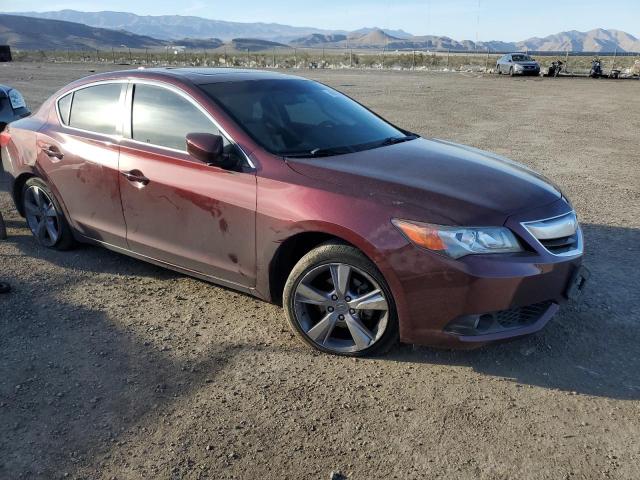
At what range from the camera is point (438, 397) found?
3.15 meters

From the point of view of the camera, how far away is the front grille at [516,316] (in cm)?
321

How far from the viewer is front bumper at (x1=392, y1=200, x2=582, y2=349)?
10.1 feet

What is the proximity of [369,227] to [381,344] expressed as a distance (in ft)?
2.42

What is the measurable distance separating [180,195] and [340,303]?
4.54 ft

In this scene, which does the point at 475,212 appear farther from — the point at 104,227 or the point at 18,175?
the point at 18,175

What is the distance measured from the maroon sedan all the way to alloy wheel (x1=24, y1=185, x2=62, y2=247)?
0.22m

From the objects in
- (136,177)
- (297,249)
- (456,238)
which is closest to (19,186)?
(136,177)

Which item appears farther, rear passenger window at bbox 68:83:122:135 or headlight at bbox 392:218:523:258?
rear passenger window at bbox 68:83:122:135

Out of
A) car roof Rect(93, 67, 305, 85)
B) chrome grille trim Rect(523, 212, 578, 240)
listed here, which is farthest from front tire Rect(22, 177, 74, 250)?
chrome grille trim Rect(523, 212, 578, 240)

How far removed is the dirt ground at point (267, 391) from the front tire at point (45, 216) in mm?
273

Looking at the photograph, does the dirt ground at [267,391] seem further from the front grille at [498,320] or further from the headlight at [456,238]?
the headlight at [456,238]

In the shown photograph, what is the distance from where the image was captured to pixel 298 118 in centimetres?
425

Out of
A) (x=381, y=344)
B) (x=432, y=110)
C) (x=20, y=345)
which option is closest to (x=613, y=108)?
(x=432, y=110)

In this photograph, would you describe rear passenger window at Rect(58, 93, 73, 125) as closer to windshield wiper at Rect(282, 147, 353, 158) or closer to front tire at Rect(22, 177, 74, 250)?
front tire at Rect(22, 177, 74, 250)
